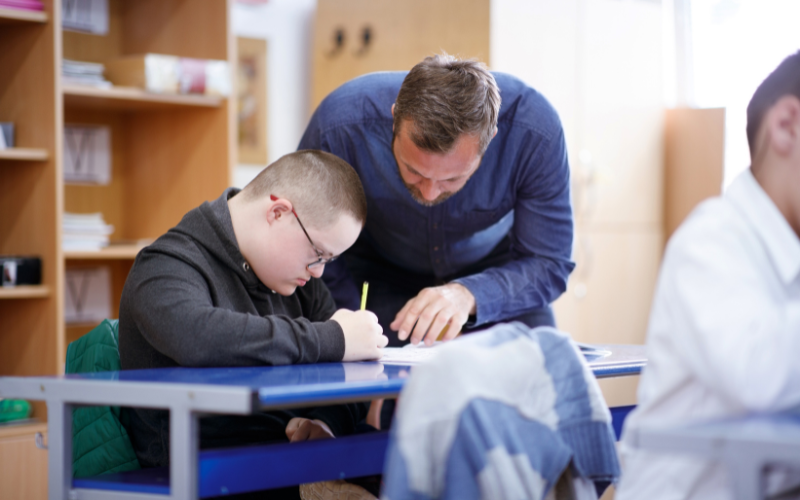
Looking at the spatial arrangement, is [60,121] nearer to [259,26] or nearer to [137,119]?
[137,119]

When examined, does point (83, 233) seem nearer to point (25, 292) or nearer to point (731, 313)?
point (25, 292)

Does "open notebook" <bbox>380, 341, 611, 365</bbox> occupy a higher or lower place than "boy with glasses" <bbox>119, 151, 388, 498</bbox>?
lower

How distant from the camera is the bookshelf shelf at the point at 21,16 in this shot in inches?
111

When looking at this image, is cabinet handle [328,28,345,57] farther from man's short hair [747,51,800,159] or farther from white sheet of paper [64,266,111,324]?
man's short hair [747,51,800,159]

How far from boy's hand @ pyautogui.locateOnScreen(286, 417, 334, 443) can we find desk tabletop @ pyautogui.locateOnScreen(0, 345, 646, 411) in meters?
0.24

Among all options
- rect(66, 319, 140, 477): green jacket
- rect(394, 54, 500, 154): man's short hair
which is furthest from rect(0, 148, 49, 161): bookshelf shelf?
rect(394, 54, 500, 154): man's short hair

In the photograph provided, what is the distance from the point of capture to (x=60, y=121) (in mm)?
2912

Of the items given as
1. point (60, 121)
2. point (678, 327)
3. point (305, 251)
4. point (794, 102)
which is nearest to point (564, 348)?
point (678, 327)

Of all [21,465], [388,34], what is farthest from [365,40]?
[21,465]

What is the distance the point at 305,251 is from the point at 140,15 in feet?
7.43

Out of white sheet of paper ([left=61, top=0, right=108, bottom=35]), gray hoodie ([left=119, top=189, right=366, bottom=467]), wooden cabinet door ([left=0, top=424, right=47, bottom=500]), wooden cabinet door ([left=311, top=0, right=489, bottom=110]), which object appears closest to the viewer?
gray hoodie ([left=119, top=189, right=366, bottom=467])

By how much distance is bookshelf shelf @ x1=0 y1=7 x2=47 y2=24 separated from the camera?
2.82 m

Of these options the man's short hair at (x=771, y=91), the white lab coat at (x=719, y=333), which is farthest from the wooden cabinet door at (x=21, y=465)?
the man's short hair at (x=771, y=91)

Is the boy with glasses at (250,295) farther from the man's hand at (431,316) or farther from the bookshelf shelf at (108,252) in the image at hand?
the bookshelf shelf at (108,252)
